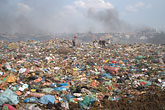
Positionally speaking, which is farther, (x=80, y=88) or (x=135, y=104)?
(x=80, y=88)

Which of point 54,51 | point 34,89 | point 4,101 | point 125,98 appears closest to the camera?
point 4,101

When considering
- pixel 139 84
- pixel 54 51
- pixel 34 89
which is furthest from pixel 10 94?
pixel 54 51

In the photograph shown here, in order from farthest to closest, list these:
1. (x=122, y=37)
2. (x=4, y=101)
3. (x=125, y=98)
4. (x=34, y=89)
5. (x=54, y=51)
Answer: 1. (x=122, y=37)
2. (x=54, y=51)
3. (x=34, y=89)
4. (x=125, y=98)
5. (x=4, y=101)

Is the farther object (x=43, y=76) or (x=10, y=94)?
(x=43, y=76)

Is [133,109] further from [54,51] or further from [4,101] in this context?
[54,51]

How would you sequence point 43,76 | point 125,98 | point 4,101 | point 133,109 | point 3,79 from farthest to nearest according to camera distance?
point 43,76
point 3,79
point 125,98
point 133,109
point 4,101

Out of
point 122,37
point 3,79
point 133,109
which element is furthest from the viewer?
point 122,37

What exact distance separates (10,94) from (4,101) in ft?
0.96

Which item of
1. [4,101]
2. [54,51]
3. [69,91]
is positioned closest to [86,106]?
[69,91]

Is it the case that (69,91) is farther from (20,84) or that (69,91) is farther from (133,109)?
(133,109)

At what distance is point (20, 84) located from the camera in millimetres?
3877

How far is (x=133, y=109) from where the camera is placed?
2898 millimetres

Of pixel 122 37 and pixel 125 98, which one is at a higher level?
pixel 122 37

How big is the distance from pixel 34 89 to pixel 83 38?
3064cm
